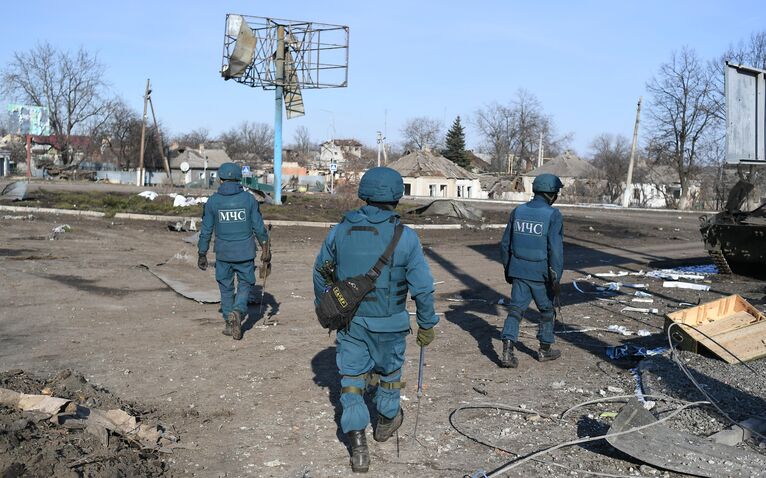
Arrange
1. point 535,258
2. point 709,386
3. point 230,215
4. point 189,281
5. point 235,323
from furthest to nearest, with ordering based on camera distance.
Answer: point 189,281, point 230,215, point 235,323, point 535,258, point 709,386

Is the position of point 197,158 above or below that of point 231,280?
above

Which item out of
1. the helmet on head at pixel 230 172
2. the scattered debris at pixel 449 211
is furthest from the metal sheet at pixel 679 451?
the scattered debris at pixel 449 211

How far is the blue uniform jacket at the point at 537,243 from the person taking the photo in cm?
698

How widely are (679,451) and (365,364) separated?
199 centimetres

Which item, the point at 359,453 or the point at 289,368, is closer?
the point at 359,453

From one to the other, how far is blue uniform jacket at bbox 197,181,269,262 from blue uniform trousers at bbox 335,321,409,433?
3.53m

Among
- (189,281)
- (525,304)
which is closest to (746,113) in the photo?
(525,304)

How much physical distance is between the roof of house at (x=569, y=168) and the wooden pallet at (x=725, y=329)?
71.4 m

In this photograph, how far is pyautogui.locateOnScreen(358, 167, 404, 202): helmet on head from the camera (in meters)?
4.73

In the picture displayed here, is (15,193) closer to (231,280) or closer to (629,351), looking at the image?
(231,280)

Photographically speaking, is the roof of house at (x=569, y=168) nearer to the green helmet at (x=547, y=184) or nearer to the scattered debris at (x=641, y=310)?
the scattered debris at (x=641, y=310)

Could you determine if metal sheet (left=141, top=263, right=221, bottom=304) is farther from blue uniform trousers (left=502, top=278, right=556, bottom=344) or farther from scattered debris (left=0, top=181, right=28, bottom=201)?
scattered debris (left=0, top=181, right=28, bottom=201)

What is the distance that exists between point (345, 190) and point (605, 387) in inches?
1005

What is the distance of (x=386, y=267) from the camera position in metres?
4.66
